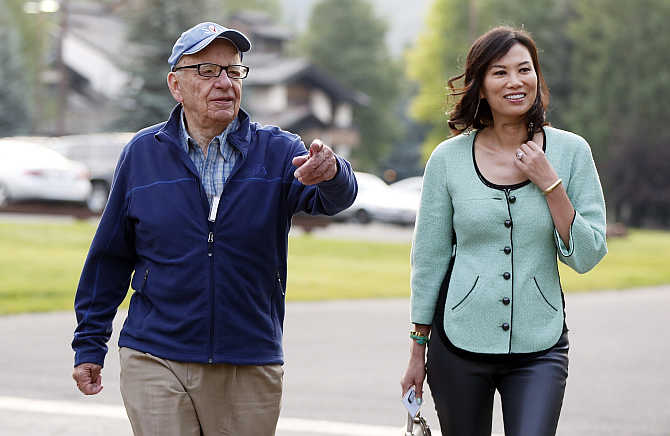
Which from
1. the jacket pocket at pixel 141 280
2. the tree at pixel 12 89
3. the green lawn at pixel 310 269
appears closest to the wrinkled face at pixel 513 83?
the jacket pocket at pixel 141 280

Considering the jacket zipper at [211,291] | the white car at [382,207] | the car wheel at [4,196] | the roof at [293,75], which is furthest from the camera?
the roof at [293,75]

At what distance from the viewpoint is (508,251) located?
4.04 m

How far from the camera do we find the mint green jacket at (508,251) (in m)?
4.02

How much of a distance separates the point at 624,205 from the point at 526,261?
51.3 meters

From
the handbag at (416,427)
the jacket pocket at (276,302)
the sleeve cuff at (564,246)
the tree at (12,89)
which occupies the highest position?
the tree at (12,89)

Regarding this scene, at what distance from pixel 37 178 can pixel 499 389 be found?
2306 cm

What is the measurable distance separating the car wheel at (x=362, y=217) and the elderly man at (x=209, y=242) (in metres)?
33.5

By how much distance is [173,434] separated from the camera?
12.6 ft

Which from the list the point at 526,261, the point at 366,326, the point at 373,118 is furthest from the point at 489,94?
the point at 373,118

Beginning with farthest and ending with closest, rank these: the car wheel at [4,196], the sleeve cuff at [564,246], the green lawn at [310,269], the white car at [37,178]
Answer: the car wheel at [4,196]
the white car at [37,178]
the green lawn at [310,269]
the sleeve cuff at [564,246]

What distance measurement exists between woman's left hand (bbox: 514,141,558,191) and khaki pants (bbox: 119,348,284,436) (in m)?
1.11

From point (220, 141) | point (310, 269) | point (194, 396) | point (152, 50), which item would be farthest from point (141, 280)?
point (152, 50)

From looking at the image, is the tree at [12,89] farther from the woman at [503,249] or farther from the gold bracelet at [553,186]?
the gold bracelet at [553,186]

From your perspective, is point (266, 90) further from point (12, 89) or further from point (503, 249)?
point (503, 249)
